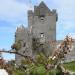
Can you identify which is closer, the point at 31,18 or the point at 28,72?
the point at 28,72

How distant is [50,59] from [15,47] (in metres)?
0.29

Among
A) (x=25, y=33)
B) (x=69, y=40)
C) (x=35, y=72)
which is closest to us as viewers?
(x=69, y=40)

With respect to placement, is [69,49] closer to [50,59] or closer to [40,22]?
[50,59]

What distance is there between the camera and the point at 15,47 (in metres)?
3.51

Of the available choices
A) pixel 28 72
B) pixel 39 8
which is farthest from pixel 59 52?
pixel 39 8

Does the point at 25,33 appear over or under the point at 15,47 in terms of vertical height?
over

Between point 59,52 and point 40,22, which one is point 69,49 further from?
point 40,22

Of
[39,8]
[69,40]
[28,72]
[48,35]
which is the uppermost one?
[39,8]

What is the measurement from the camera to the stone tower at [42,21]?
225ft

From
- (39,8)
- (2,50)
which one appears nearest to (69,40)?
(2,50)

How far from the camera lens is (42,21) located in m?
69.9

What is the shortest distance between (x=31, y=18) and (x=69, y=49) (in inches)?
2598

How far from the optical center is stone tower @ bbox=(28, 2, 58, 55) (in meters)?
68.7

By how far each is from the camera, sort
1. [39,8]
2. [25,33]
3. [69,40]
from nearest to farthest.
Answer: [69,40] → [25,33] → [39,8]
